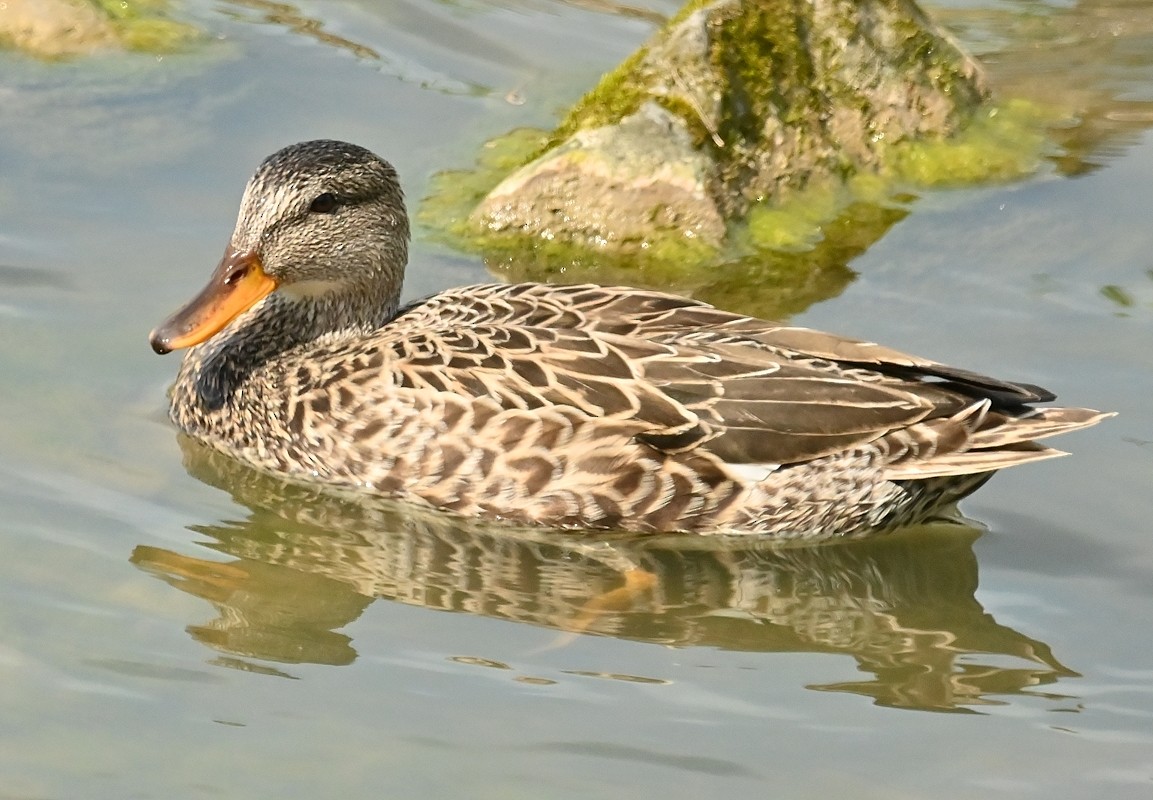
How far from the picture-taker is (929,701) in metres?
6.51

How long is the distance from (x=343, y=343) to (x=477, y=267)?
189cm

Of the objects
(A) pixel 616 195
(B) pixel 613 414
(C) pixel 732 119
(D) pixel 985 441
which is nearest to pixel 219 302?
(B) pixel 613 414

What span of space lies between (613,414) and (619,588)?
0.71 m

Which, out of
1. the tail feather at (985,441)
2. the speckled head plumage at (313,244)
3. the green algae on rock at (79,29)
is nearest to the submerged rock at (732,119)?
the speckled head plumage at (313,244)

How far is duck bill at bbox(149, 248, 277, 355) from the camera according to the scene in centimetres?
774

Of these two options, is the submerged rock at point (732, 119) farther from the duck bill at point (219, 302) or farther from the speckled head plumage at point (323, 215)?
the duck bill at point (219, 302)

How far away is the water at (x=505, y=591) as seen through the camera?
19.6 ft

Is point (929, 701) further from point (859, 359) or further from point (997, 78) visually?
point (997, 78)

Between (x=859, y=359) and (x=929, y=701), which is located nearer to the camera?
(x=929, y=701)

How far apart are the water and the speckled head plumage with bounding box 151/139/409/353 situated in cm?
73

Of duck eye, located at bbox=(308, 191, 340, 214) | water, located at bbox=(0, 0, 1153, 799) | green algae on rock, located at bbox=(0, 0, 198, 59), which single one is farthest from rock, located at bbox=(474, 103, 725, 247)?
green algae on rock, located at bbox=(0, 0, 198, 59)

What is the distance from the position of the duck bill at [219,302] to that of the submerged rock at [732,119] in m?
2.52

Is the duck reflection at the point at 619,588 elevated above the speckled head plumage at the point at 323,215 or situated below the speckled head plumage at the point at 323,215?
below

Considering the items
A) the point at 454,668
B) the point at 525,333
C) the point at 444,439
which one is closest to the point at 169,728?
the point at 454,668
